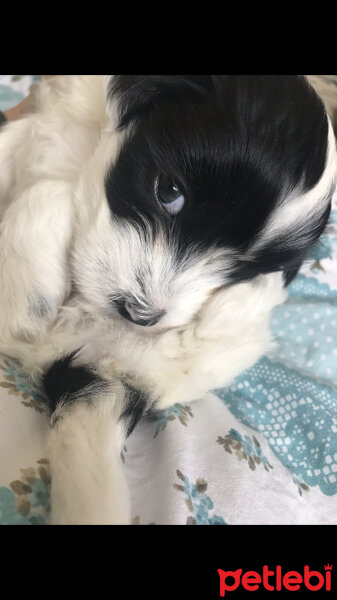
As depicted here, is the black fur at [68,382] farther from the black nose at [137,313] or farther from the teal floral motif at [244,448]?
the teal floral motif at [244,448]

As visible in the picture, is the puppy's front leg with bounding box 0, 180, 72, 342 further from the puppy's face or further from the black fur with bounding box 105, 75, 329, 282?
the black fur with bounding box 105, 75, 329, 282

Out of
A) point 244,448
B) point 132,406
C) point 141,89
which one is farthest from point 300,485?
point 141,89

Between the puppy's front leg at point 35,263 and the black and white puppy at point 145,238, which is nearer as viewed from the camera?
the black and white puppy at point 145,238

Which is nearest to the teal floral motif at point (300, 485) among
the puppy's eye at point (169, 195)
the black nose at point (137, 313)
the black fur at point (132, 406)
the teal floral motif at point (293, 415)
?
the teal floral motif at point (293, 415)

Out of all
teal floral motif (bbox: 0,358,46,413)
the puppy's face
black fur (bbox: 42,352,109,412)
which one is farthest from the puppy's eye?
teal floral motif (bbox: 0,358,46,413)

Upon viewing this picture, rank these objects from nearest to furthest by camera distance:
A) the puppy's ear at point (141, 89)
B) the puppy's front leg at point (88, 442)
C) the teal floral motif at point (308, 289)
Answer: the puppy's front leg at point (88, 442) < the puppy's ear at point (141, 89) < the teal floral motif at point (308, 289)

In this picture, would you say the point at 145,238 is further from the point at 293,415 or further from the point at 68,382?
the point at 293,415
